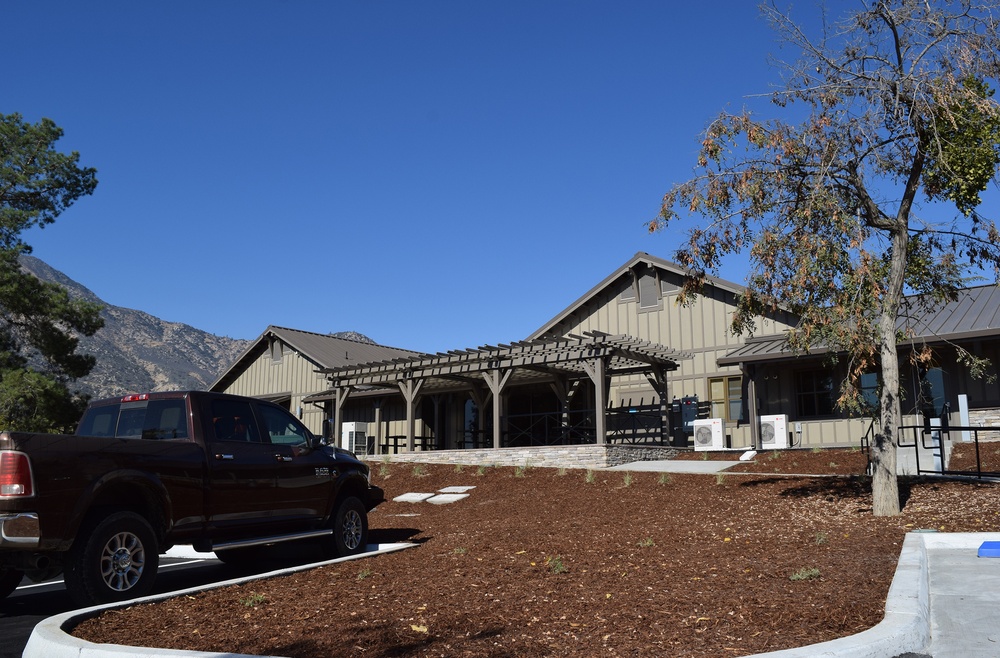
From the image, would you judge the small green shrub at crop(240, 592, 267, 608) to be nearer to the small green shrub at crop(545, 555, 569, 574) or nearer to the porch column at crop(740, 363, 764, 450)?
the small green shrub at crop(545, 555, 569, 574)

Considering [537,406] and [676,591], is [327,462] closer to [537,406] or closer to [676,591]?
[676,591]

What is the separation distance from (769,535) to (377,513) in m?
7.64

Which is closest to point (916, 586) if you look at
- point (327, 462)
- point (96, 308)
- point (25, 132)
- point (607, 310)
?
point (327, 462)

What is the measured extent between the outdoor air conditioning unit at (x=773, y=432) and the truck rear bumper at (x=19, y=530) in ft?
63.5

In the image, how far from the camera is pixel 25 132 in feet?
98.7

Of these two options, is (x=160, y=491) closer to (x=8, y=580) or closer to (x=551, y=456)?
(x=8, y=580)

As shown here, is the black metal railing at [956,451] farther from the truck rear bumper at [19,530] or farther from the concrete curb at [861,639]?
the truck rear bumper at [19,530]

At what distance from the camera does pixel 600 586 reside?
6770mm

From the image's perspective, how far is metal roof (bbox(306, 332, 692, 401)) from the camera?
2153 cm

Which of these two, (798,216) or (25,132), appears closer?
(798,216)

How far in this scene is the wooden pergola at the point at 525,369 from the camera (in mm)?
21328

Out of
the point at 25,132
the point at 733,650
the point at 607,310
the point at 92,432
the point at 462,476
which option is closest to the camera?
the point at 733,650

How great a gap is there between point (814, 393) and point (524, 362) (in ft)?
26.4

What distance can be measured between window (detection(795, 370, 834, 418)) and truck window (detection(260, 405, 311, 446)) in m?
17.2
